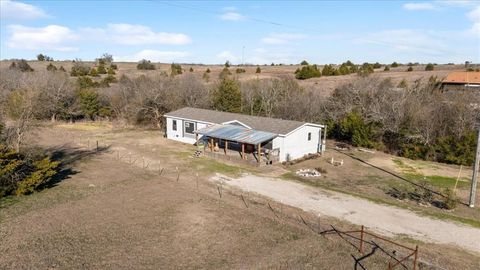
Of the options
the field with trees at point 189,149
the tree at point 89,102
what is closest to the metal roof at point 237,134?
the field with trees at point 189,149

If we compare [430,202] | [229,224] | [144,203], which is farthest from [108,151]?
[430,202]

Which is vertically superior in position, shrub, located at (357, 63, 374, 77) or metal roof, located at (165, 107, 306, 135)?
shrub, located at (357, 63, 374, 77)

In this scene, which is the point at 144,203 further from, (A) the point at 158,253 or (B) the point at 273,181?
(B) the point at 273,181

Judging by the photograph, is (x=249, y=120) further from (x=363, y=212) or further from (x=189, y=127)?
(x=363, y=212)

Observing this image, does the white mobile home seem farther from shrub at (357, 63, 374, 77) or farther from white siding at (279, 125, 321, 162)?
shrub at (357, 63, 374, 77)

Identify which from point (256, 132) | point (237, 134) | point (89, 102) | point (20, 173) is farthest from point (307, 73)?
point (20, 173)

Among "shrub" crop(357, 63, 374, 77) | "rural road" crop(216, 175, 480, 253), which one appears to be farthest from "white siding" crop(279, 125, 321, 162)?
"shrub" crop(357, 63, 374, 77)
